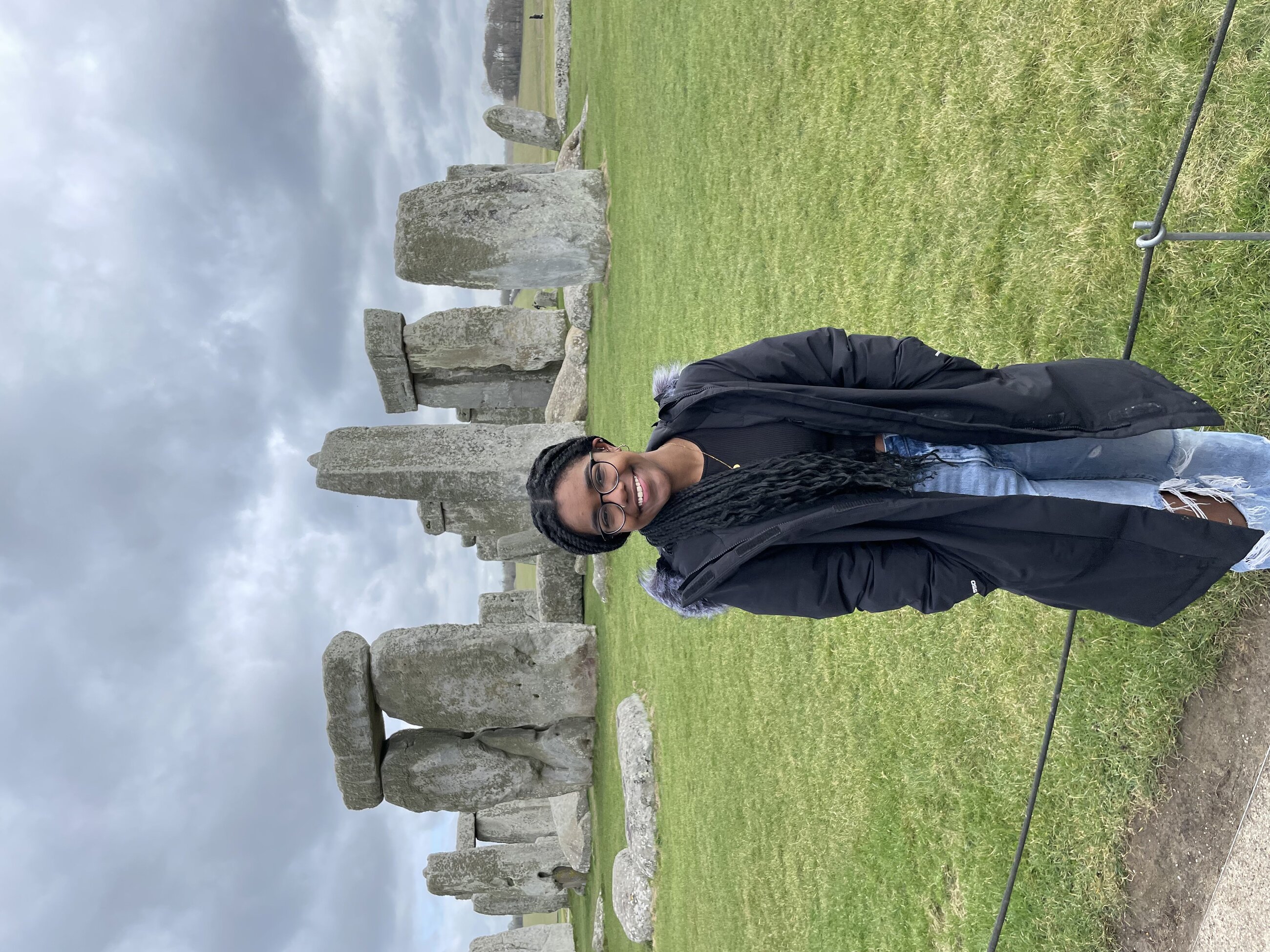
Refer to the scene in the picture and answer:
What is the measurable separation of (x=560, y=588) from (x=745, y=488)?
823 cm

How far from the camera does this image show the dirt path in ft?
Result: 9.93

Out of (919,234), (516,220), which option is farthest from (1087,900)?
(516,220)

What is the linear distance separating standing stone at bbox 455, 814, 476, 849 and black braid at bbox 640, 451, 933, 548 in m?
11.9

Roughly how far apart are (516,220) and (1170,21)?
6.43 meters

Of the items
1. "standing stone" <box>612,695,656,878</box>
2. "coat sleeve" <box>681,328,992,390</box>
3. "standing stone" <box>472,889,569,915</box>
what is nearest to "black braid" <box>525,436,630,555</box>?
"coat sleeve" <box>681,328,992,390</box>

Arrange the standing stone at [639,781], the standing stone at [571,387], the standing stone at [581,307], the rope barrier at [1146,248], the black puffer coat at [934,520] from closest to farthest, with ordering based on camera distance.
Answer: the black puffer coat at [934,520] → the rope barrier at [1146,248] → the standing stone at [639,781] → the standing stone at [571,387] → the standing stone at [581,307]

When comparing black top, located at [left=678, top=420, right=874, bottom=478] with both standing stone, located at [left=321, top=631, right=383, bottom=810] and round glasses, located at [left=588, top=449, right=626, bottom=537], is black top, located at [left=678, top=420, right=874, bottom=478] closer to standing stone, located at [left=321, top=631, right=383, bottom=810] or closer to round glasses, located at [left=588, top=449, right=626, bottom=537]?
round glasses, located at [left=588, top=449, right=626, bottom=537]

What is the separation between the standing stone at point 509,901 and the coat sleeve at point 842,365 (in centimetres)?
1175

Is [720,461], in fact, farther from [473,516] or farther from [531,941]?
[531,941]

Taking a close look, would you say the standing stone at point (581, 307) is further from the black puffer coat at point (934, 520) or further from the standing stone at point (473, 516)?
the black puffer coat at point (934, 520)

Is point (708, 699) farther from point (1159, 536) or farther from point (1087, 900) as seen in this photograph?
point (1159, 536)

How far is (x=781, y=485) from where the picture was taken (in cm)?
262

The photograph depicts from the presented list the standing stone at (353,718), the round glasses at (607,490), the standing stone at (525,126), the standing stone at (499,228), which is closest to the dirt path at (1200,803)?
the round glasses at (607,490)

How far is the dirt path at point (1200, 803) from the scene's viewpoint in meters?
3.03
